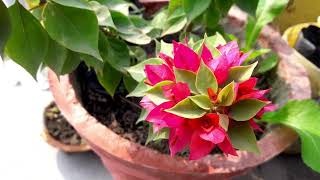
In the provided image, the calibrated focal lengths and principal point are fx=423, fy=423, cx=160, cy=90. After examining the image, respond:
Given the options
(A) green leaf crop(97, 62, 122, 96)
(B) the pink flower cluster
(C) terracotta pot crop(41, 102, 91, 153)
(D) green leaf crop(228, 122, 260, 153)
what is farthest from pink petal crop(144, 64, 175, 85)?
(C) terracotta pot crop(41, 102, 91, 153)

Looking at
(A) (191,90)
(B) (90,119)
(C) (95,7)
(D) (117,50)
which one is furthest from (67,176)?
(A) (191,90)

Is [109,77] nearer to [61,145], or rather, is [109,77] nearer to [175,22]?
[175,22]

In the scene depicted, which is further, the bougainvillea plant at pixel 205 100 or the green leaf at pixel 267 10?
the green leaf at pixel 267 10

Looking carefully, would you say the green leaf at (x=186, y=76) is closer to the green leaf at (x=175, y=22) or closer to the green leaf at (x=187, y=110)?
the green leaf at (x=187, y=110)

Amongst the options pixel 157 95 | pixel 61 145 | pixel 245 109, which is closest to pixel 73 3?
pixel 157 95

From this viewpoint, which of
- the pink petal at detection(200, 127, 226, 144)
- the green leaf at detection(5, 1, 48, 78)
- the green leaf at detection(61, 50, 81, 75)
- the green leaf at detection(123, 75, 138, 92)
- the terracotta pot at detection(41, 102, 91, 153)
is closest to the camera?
the pink petal at detection(200, 127, 226, 144)

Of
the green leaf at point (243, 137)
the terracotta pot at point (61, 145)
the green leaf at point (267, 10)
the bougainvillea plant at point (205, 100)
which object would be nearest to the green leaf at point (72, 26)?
the bougainvillea plant at point (205, 100)

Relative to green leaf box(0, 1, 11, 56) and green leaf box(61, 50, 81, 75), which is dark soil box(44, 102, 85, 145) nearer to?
green leaf box(61, 50, 81, 75)
